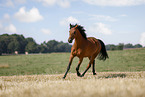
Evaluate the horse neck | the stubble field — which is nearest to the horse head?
the horse neck

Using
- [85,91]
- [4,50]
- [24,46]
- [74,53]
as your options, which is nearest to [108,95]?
[85,91]

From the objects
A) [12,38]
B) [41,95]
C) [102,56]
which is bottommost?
[41,95]

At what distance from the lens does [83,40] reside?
296 inches

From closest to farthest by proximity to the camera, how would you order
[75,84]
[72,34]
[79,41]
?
1. [75,84]
2. [72,34]
3. [79,41]

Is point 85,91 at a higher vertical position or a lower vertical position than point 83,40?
lower

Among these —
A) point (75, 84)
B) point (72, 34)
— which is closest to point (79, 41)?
point (72, 34)

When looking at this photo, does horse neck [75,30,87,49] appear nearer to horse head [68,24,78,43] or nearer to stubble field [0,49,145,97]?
horse head [68,24,78,43]

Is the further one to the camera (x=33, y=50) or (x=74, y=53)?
(x=33, y=50)

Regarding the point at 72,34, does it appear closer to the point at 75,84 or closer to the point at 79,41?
the point at 79,41

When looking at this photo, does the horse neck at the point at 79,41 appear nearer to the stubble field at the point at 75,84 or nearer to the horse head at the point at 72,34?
the horse head at the point at 72,34

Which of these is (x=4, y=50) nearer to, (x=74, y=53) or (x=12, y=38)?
(x=12, y=38)

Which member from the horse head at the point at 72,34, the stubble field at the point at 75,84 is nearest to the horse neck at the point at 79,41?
the horse head at the point at 72,34

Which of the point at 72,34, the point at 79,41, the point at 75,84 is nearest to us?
the point at 75,84

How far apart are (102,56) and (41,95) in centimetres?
693
